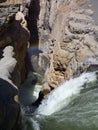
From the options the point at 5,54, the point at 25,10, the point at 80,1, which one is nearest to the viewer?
the point at 5,54

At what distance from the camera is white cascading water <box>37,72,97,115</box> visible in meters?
11.2

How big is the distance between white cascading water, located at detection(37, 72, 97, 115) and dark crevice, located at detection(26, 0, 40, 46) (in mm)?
13078

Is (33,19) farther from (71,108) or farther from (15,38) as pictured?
(71,108)

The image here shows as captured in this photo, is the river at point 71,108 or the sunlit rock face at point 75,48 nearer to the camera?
the river at point 71,108

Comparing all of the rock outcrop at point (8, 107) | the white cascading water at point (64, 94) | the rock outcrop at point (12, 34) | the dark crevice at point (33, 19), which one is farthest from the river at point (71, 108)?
the dark crevice at point (33, 19)

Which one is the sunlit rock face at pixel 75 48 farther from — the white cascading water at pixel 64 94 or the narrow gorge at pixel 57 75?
the white cascading water at pixel 64 94

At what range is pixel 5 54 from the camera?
13359 mm

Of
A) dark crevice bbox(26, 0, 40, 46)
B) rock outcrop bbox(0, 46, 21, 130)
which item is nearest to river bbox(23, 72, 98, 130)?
rock outcrop bbox(0, 46, 21, 130)

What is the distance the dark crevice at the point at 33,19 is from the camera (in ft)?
83.8

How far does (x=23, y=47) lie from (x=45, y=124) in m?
9.29

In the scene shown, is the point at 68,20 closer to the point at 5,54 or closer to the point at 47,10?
the point at 5,54

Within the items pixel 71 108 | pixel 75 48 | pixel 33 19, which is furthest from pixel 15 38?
pixel 33 19

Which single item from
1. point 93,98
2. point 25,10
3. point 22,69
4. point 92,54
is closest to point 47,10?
point 25,10

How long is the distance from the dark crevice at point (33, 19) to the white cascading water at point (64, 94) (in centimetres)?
1308
